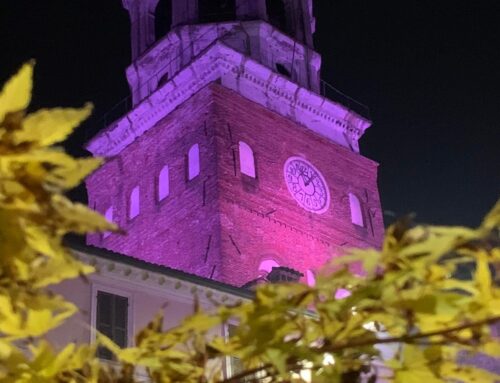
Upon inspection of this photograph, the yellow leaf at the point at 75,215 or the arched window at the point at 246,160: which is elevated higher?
the arched window at the point at 246,160

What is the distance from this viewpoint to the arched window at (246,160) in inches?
1003

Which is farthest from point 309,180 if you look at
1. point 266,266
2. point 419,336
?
point 419,336

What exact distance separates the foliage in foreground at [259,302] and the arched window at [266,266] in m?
20.8

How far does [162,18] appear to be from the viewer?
99.6 ft

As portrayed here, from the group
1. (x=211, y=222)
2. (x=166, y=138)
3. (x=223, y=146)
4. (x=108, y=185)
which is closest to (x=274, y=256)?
(x=211, y=222)

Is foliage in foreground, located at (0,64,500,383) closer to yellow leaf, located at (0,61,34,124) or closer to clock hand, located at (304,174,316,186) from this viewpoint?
yellow leaf, located at (0,61,34,124)

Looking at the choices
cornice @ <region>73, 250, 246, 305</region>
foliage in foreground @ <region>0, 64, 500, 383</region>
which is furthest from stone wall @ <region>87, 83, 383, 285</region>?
foliage in foreground @ <region>0, 64, 500, 383</region>

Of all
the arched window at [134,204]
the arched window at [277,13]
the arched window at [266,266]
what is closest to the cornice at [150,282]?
the arched window at [266,266]

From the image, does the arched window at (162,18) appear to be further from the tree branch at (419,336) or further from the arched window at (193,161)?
the tree branch at (419,336)

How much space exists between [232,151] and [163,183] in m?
2.99

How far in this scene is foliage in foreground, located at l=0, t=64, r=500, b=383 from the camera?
2.02 metres

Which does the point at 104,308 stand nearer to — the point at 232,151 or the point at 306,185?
the point at 232,151

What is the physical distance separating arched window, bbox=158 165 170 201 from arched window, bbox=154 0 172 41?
6.06 meters

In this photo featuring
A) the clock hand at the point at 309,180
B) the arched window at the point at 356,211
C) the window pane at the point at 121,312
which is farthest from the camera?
the arched window at the point at 356,211
